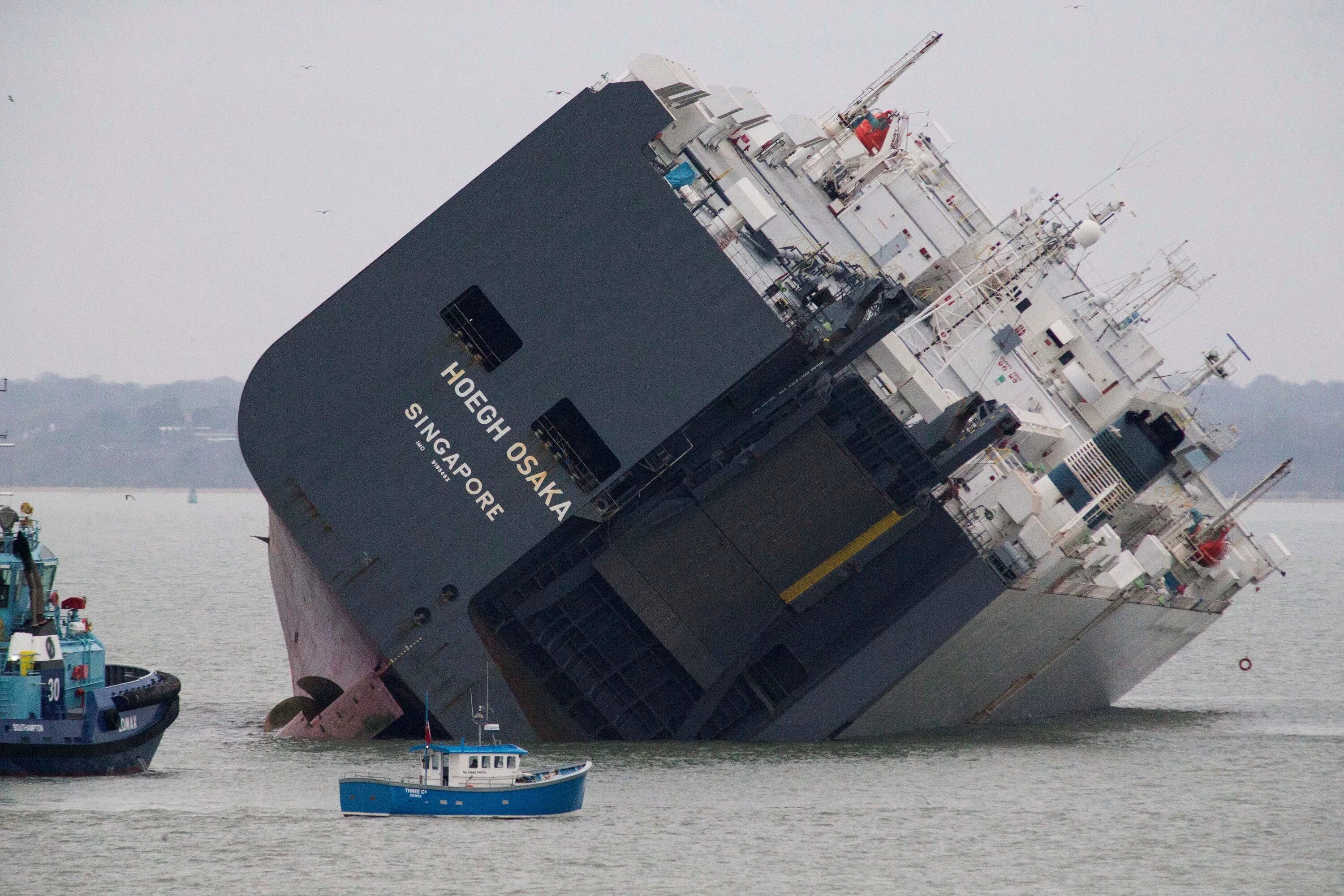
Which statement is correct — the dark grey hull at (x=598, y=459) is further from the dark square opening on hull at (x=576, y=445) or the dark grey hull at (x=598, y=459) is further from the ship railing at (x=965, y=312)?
the ship railing at (x=965, y=312)

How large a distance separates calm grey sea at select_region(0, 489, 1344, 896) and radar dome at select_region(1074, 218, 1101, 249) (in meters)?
10.0

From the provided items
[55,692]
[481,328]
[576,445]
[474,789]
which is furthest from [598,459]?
[55,692]

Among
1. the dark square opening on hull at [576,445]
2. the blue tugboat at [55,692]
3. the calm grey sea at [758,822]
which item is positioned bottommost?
the calm grey sea at [758,822]

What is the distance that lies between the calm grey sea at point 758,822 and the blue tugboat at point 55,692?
0.44 metres

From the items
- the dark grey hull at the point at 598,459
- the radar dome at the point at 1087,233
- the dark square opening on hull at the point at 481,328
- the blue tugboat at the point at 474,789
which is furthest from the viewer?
the radar dome at the point at 1087,233

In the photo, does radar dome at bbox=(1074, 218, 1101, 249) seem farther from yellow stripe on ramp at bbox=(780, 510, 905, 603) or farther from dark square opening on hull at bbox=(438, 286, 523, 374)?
dark square opening on hull at bbox=(438, 286, 523, 374)

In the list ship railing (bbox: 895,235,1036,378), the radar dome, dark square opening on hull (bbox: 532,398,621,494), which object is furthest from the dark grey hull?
the radar dome

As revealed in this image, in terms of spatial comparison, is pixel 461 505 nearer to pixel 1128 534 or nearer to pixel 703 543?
pixel 703 543

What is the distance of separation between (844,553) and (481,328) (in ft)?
19.3

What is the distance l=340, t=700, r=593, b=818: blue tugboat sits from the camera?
24.9 m

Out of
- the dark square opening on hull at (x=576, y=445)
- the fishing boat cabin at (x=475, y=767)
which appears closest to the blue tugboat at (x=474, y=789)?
the fishing boat cabin at (x=475, y=767)

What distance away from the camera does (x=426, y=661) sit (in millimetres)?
27688

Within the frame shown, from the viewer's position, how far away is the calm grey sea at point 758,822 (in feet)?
74.1

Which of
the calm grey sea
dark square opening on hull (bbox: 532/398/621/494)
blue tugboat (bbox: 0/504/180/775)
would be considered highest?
blue tugboat (bbox: 0/504/180/775)
